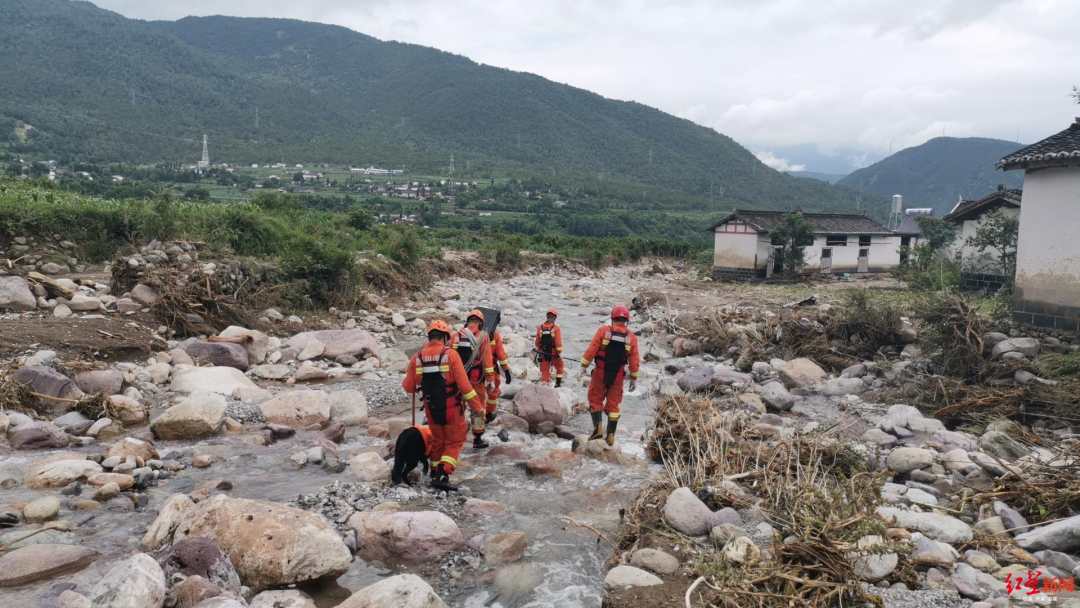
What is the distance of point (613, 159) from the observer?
11244 centimetres

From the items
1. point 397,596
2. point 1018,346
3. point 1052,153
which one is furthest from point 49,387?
point 1052,153

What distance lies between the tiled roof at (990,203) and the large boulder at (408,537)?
2052cm

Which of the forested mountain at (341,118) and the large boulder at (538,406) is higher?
the forested mountain at (341,118)

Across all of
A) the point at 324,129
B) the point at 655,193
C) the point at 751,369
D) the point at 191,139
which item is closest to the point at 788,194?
the point at 655,193

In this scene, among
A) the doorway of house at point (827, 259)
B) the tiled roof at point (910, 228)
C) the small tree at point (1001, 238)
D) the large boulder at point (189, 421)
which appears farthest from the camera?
the tiled roof at point (910, 228)

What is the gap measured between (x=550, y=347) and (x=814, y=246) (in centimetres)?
2331

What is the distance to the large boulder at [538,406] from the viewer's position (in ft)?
30.0

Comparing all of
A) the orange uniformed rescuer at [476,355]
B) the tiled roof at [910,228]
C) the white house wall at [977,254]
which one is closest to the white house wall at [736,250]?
the tiled roof at [910,228]

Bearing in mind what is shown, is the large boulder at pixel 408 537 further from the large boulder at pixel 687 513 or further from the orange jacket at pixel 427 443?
the large boulder at pixel 687 513

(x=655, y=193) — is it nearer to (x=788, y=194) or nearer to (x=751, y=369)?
(x=788, y=194)

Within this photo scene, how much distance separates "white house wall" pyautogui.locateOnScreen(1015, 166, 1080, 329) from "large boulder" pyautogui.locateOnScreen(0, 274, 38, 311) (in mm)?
16678

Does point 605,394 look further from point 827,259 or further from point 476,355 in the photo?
point 827,259

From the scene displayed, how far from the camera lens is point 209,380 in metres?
9.80

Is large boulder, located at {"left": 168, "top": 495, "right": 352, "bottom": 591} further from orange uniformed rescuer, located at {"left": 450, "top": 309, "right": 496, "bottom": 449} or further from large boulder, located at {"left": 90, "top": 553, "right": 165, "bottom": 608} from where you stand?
orange uniformed rescuer, located at {"left": 450, "top": 309, "right": 496, "bottom": 449}
